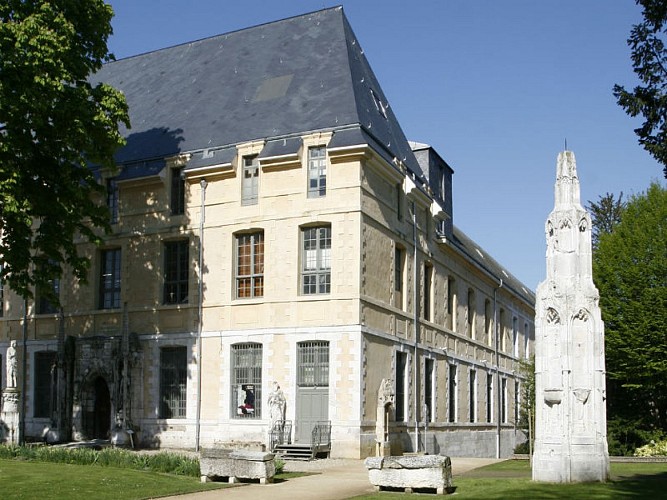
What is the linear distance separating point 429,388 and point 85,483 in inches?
787

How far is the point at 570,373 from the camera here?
736 inches

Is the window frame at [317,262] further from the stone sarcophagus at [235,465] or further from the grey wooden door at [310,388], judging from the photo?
the stone sarcophagus at [235,465]

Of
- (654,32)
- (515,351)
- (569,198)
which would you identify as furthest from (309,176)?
(515,351)

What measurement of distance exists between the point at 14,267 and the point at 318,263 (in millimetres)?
9813

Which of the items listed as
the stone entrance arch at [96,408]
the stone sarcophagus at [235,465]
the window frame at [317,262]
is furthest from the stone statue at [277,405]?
the stone sarcophagus at [235,465]

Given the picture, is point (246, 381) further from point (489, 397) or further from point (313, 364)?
point (489, 397)

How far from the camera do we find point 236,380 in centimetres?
3062

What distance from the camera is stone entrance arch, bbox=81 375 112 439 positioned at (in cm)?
3294

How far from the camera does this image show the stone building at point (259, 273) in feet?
96.6

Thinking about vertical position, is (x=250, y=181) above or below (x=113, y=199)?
above

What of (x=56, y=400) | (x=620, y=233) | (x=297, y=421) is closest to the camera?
(x=297, y=421)

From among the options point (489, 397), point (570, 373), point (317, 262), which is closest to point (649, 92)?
point (570, 373)

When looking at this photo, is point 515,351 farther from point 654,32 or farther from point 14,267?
point 654,32

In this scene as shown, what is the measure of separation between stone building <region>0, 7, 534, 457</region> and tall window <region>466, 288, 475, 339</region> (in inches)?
204
